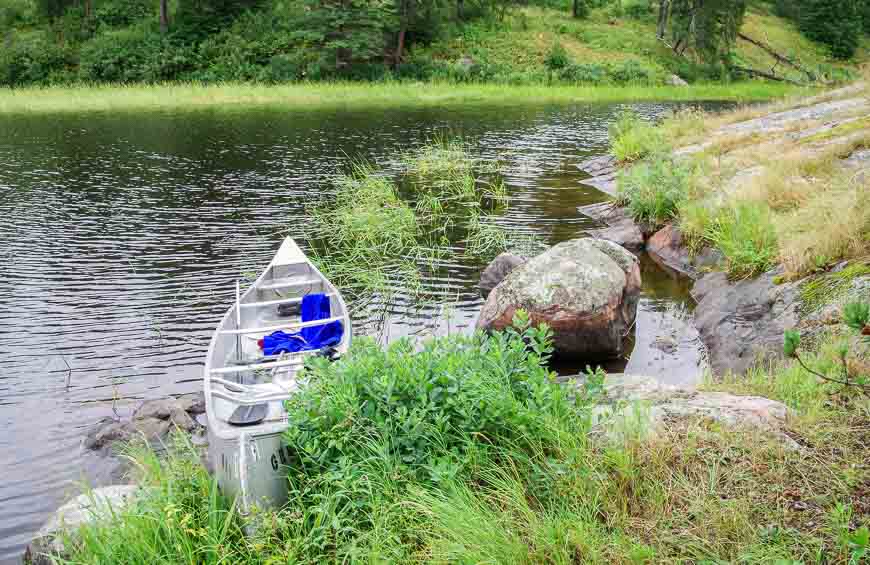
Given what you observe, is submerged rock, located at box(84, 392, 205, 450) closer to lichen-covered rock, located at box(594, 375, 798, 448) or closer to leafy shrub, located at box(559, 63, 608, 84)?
lichen-covered rock, located at box(594, 375, 798, 448)

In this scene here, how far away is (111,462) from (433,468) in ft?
15.6

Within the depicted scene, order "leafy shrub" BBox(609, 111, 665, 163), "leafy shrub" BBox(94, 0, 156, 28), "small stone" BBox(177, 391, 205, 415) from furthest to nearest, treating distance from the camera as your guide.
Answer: "leafy shrub" BBox(94, 0, 156, 28), "leafy shrub" BBox(609, 111, 665, 163), "small stone" BBox(177, 391, 205, 415)

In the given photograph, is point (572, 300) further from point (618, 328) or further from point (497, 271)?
point (497, 271)

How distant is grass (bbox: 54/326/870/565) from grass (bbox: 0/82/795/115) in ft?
127

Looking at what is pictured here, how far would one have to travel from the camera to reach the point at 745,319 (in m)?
9.84

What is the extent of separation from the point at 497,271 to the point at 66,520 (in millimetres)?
8657

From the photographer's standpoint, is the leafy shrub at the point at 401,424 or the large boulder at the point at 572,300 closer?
the leafy shrub at the point at 401,424

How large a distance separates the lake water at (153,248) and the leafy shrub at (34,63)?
2544 centimetres

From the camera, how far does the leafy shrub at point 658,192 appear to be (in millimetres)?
15500

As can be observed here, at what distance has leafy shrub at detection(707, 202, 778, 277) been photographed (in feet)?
35.6

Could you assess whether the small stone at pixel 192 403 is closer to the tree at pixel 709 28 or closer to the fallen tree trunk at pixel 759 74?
the tree at pixel 709 28

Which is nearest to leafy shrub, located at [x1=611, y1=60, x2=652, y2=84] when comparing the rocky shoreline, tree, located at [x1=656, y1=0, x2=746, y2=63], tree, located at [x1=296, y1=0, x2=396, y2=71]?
tree, located at [x1=656, y1=0, x2=746, y2=63]

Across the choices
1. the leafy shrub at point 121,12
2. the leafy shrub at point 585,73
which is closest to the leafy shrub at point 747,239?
the leafy shrub at point 585,73

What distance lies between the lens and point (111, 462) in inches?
301
